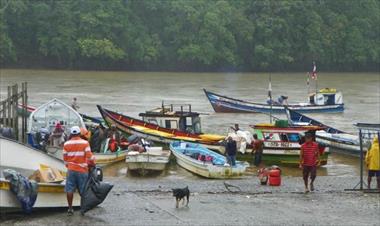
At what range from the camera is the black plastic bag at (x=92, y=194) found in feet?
41.9

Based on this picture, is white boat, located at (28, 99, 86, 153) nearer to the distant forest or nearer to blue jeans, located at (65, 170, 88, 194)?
blue jeans, located at (65, 170, 88, 194)

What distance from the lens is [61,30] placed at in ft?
272

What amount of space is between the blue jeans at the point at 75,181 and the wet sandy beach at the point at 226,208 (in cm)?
53

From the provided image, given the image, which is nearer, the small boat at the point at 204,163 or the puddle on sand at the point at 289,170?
the small boat at the point at 204,163

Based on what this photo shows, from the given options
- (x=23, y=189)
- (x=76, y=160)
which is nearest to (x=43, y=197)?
(x=23, y=189)

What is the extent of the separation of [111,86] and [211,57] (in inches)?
1061

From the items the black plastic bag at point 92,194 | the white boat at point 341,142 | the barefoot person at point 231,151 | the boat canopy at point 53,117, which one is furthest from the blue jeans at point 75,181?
the white boat at point 341,142

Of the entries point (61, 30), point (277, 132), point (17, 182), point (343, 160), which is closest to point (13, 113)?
point (277, 132)

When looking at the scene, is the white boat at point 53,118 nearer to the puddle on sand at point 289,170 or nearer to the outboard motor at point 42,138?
the outboard motor at point 42,138

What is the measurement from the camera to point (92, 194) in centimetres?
1288

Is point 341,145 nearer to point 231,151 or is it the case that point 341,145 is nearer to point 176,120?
point 176,120

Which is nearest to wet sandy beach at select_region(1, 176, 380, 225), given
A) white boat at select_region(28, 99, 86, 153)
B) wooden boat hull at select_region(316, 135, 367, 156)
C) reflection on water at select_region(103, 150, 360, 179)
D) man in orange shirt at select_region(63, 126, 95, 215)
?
man in orange shirt at select_region(63, 126, 95, 215)

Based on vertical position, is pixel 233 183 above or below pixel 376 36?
below

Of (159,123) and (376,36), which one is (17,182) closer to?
(159,123)
